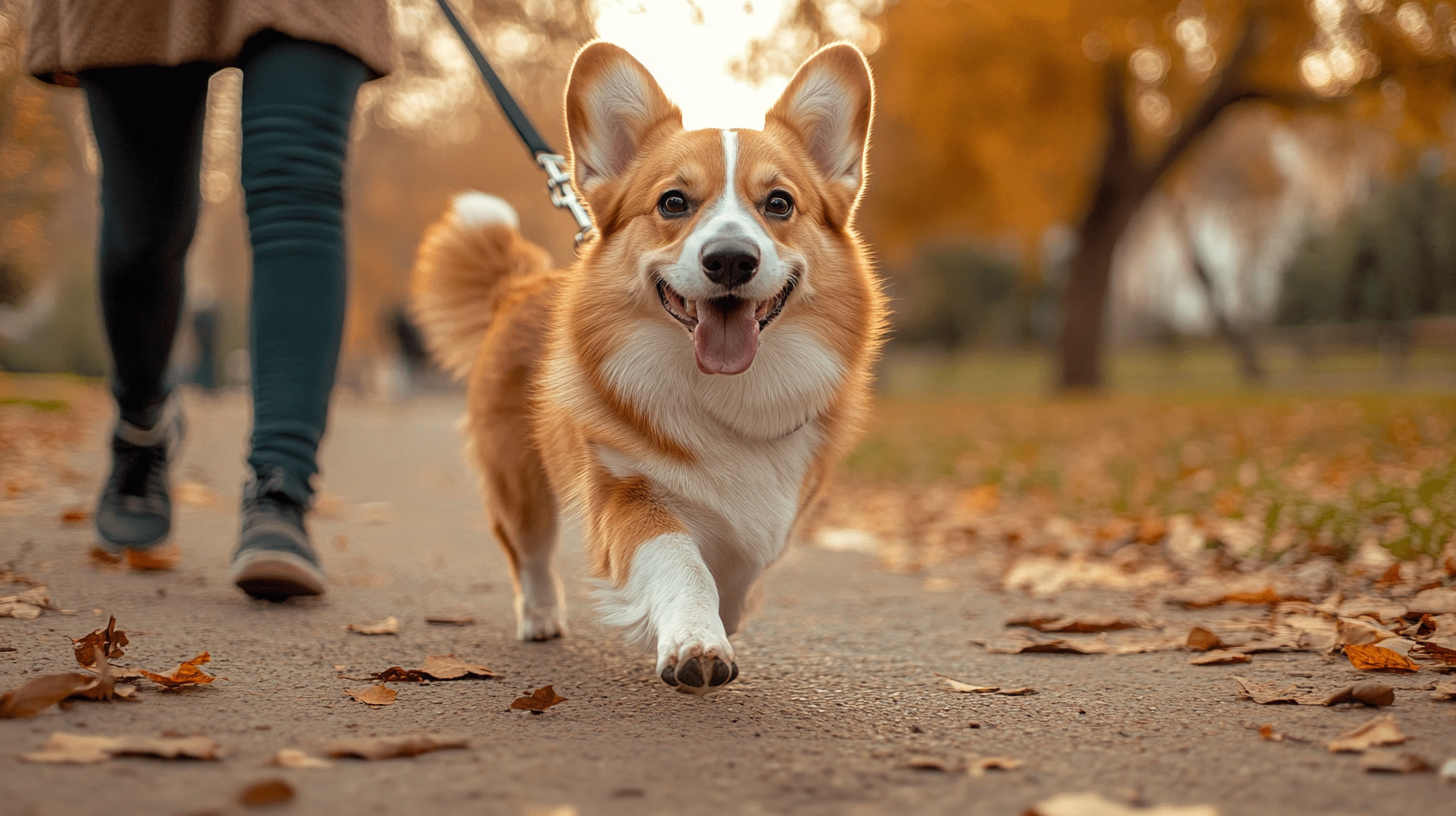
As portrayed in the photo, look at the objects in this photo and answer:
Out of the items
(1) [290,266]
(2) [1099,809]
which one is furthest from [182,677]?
(2) [1099,809]

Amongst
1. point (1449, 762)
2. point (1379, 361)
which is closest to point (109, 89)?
point (1449, 762)

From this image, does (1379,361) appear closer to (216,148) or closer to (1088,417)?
(1088,417)

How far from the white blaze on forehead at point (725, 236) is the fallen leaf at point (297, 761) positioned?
3.90 ft

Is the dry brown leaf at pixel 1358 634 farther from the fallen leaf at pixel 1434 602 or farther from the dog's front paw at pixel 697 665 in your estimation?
the dog's front paw at pixel 697 665

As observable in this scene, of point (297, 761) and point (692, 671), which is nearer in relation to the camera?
point (297, 761)

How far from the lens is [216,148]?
21.4m

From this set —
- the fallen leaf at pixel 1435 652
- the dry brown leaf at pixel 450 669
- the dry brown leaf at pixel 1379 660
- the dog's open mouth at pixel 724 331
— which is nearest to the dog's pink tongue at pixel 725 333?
the dog's open mouth at pixel 724 331

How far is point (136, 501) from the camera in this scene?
138 inches

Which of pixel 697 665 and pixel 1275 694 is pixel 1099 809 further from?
pixel 1275 694

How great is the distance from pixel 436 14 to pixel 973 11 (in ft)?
25.7

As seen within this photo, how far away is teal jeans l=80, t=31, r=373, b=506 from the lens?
2.86 metres

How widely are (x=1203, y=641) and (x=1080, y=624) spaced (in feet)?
1.27

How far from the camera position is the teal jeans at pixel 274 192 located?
2.86 metres

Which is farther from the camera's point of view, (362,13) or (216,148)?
(216,148)
